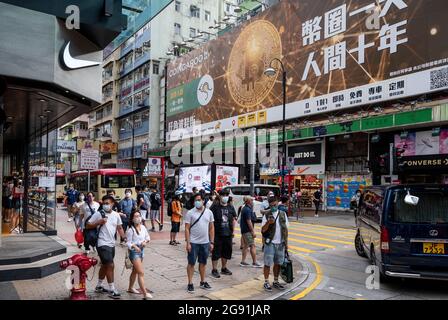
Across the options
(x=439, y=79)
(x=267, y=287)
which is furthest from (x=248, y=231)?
(x=439, y=79)

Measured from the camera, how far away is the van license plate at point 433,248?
783cm

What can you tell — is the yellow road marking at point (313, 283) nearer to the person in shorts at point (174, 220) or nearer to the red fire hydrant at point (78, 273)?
the red fire hydrant at point (78, 273)

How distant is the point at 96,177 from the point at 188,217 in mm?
23992

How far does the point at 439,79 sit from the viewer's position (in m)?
22.0

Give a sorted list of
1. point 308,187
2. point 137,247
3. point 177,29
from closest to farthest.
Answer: point 137,247 < point 308,187 < point 177,29

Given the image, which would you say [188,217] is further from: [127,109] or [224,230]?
[127,109]

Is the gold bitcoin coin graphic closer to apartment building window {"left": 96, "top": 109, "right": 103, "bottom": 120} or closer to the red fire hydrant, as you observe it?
the red fire hydrant

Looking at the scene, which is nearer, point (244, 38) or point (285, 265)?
point (285, 265)

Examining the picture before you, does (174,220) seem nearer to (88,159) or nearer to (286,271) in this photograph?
(88,159)

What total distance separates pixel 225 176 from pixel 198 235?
70.5ft

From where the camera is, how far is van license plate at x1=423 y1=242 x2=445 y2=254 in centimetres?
783

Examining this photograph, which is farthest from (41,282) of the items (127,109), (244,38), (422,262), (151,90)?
(127,109)

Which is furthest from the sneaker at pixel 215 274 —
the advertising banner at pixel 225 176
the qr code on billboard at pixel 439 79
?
the advertising banner at pixel 225 176
